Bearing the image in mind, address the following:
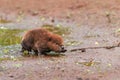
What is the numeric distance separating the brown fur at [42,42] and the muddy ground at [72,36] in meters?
0.17

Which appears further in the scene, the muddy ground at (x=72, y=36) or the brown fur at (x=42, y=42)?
the brown fur at (x=42, y=42)

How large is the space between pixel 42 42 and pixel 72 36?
318 centimetres

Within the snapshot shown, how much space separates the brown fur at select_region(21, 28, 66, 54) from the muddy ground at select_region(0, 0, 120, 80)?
17 cm

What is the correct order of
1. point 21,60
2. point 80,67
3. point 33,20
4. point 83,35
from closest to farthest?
point 80,67, point 21,60, point 83,35, point 33,20

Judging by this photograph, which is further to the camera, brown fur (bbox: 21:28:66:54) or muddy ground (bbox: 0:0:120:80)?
Result: brown fur (bbox: 21:28:66:54)

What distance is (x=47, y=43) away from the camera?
9930 mm

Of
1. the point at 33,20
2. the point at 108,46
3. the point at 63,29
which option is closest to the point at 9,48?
the point at 108,46

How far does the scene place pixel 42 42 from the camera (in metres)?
9.98

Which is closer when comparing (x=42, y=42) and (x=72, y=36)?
(x=42, y=42)

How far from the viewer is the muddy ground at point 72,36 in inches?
343

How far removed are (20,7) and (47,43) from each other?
909 cm

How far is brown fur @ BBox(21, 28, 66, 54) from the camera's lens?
388 inches

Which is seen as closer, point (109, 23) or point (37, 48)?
point (37, 48)

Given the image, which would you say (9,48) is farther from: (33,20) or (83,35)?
(33,20)
